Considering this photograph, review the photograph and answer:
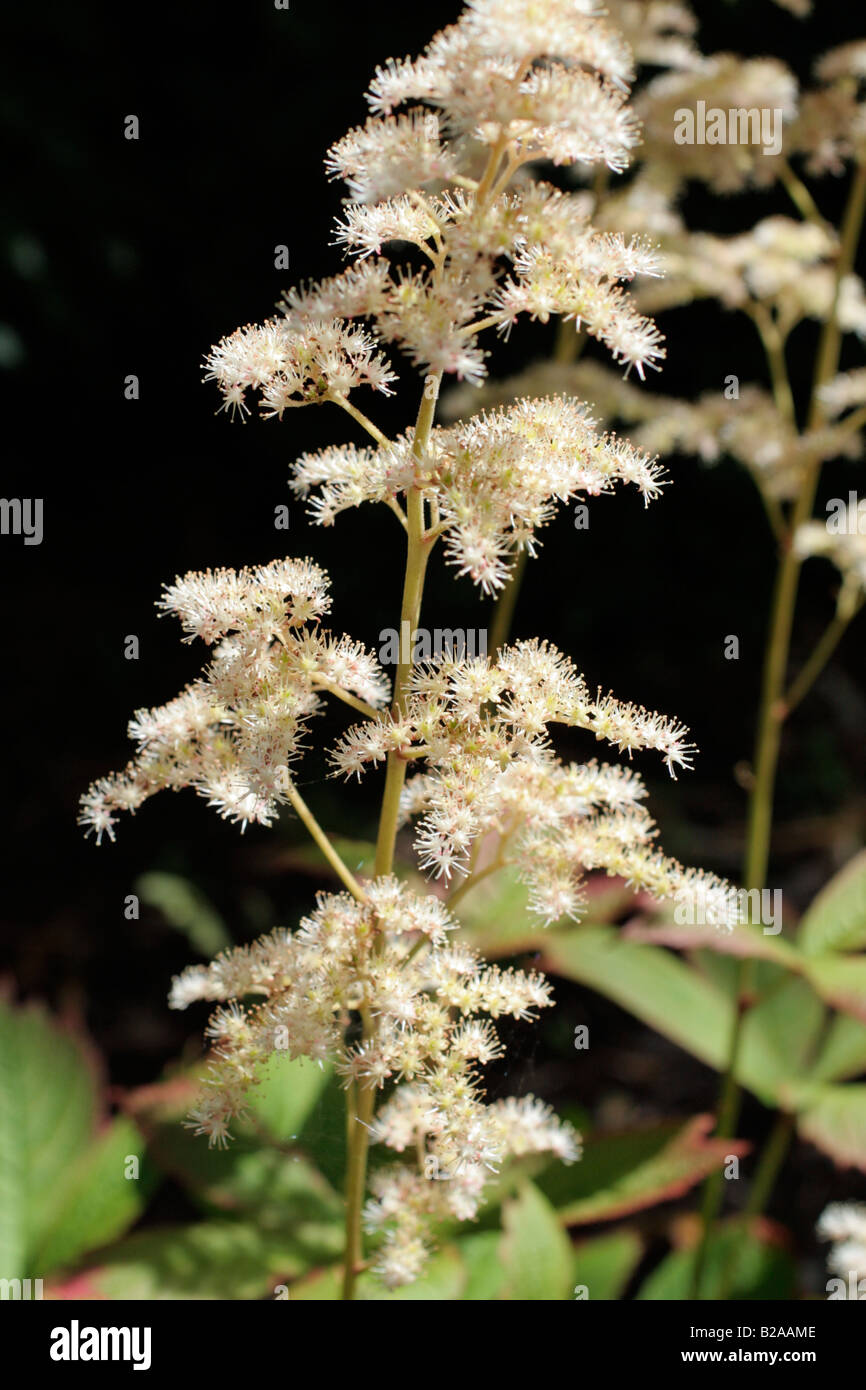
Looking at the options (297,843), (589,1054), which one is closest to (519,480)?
(297,843)

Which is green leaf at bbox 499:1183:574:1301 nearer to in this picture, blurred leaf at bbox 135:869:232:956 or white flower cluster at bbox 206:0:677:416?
white flower cluster at bbox 206:0:677:416

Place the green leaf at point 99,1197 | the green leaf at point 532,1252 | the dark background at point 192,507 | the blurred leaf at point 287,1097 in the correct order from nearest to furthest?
1. the blurred leaf at point 287,1097
2. the green leaf at point 532,1252
3. the green leaf at point 99,1197
4. the dark background at point 192,507

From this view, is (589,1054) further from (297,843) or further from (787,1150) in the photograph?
(297,843)

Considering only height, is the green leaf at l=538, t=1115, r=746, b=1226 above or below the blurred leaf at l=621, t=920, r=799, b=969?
below

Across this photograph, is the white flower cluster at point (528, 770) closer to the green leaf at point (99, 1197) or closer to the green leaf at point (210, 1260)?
the green leaf at point (210, 1260)

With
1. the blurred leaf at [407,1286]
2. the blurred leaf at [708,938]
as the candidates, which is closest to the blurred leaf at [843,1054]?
the blurred leaf at [708,938]

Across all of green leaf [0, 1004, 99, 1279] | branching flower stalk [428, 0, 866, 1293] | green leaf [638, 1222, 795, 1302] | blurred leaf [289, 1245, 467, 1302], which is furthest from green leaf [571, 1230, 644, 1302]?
green leaf [0, 1004, 99, 1279]
